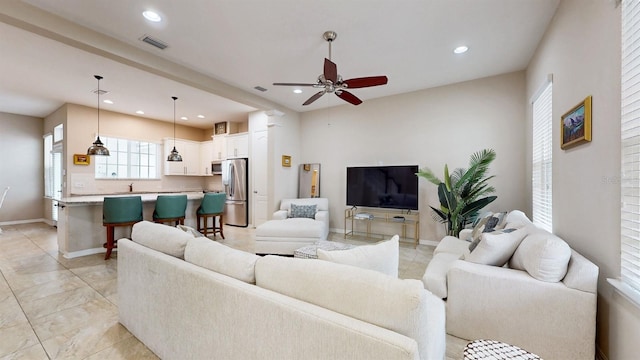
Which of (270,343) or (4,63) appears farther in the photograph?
(4,63)

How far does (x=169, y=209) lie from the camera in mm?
4391

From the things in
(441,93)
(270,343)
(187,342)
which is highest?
(441,93)

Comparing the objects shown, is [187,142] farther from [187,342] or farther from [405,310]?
[405,310]

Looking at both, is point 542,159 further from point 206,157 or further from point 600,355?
point 206,157

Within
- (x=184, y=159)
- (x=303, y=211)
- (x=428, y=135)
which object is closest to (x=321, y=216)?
(x=303, y=211)

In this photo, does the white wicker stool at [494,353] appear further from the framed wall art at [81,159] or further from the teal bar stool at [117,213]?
the framed wall art at [81,159]

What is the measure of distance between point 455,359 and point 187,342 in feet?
5.79

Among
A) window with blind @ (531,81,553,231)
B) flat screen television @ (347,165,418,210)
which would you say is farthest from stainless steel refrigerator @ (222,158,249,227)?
window with blind @ (531,81,553,231)

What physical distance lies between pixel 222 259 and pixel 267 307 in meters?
0.48

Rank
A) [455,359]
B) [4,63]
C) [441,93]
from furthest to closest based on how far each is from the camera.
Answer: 1. [441,93]
2. [4,63]
3. [455,359]

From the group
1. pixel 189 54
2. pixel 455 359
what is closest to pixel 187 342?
pixel 455 359

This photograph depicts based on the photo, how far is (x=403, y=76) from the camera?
13.7ft

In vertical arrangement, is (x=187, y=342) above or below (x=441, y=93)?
below

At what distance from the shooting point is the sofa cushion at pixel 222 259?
136 cm
